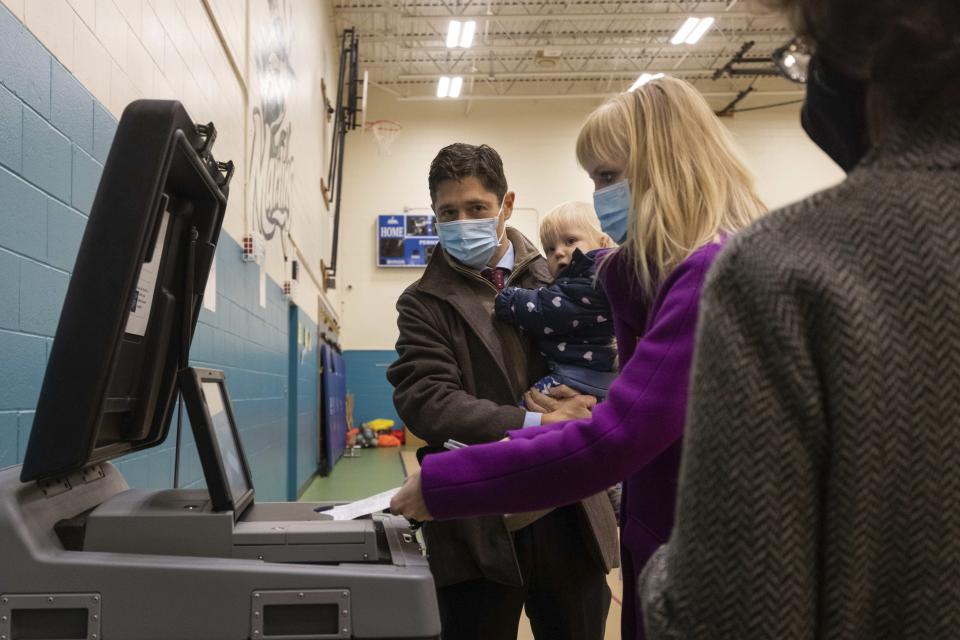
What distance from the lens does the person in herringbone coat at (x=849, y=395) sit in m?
0.52

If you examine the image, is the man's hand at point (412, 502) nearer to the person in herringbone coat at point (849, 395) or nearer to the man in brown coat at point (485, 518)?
the man in brown coat at point (485, 518)

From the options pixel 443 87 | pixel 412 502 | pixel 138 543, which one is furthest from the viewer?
pixel 443 87

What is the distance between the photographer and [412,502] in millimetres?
1104

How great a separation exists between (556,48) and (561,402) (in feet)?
31.4

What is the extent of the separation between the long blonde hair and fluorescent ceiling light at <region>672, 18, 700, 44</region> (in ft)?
28.9

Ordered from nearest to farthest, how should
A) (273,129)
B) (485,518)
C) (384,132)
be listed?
(485,518), (273,129), (384,132)

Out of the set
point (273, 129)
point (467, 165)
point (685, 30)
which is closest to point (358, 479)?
point (273, 129)

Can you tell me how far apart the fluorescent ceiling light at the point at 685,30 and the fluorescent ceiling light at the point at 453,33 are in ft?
8.83

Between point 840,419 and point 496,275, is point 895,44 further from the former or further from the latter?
point 496,275

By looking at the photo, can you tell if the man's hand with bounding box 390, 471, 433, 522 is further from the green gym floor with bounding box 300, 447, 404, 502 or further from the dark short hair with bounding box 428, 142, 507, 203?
the green gym floor with bounding box 300, 447, 404, 502

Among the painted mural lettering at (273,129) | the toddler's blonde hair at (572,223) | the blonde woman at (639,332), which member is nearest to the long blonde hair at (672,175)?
the blonde woman at (639,332)

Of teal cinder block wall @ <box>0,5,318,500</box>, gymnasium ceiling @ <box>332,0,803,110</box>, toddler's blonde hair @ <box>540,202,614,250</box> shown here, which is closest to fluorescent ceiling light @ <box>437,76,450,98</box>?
gymnasium ceiling @ <box>332,0,803,110</box>

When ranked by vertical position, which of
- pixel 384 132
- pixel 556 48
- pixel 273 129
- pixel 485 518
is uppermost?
pixel 556 48

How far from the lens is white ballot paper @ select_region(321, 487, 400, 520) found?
1164 millimetres
